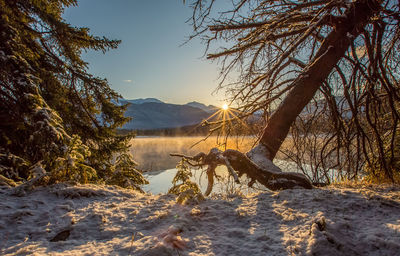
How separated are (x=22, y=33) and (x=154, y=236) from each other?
5644 millimetres

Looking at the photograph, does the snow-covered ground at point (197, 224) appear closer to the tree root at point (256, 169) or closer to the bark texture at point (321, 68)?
the tree root at point (256, 169)

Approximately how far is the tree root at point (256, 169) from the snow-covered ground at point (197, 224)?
60 centimetres

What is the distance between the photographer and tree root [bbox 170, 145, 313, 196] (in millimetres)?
2936

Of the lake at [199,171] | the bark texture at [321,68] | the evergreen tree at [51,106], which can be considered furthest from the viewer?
the lake at [199,171]

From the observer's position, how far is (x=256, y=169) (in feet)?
10.9

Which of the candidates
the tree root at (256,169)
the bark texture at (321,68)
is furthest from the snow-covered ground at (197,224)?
the bark texture at (321,68)

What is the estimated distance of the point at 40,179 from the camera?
2.37 m

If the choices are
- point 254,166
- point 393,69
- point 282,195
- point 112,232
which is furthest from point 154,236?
point 393,69

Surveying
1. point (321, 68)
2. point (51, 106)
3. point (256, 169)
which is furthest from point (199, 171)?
point (321, 68)

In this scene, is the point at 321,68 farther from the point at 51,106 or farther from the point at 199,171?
the point at 199,171

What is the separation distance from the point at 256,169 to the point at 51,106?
5152 millimetres

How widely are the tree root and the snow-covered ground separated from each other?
23.7 inches

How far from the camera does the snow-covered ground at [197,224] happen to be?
1.32 m

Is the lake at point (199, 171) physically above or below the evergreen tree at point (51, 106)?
below
